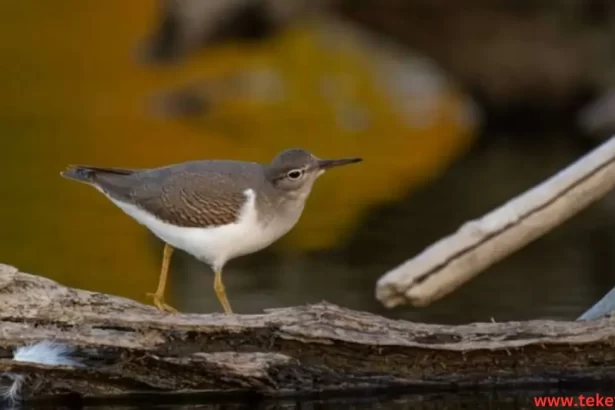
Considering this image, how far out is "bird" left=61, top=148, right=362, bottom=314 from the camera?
5684 millimetres

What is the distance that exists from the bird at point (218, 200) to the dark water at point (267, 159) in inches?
32.4

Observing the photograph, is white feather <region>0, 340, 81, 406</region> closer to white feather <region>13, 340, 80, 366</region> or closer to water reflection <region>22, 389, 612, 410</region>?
white feather <region>13, 340, 80, 366</region>

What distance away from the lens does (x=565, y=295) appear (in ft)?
25.0

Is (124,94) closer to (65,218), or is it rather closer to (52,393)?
(65,218)

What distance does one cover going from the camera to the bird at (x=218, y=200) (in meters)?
5.68

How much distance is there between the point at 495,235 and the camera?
17.3 ft

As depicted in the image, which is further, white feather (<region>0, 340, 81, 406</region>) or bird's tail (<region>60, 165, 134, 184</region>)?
bird's tail (<region>60, 165, 134, 184</region>)

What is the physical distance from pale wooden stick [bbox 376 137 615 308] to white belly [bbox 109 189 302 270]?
0.71m

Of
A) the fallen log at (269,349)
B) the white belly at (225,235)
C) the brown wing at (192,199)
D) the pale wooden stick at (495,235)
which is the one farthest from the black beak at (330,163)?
the fallen log at (269,349)

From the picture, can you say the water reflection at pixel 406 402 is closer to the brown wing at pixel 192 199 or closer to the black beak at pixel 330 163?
the brown wing at pixel 192 199

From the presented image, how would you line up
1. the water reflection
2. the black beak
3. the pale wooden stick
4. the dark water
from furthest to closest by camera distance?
the dark water < the black beak < the water reflection < the pale wooden stick

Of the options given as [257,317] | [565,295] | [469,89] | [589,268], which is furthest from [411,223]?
[469,89]

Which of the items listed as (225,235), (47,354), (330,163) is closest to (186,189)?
Answer: (225,235)

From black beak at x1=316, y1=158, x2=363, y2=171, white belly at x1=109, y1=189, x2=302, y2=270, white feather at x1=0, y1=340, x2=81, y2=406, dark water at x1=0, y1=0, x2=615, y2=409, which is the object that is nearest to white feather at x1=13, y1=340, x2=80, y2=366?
white feather at x1=0, y1=340, x2=81, y2=406
